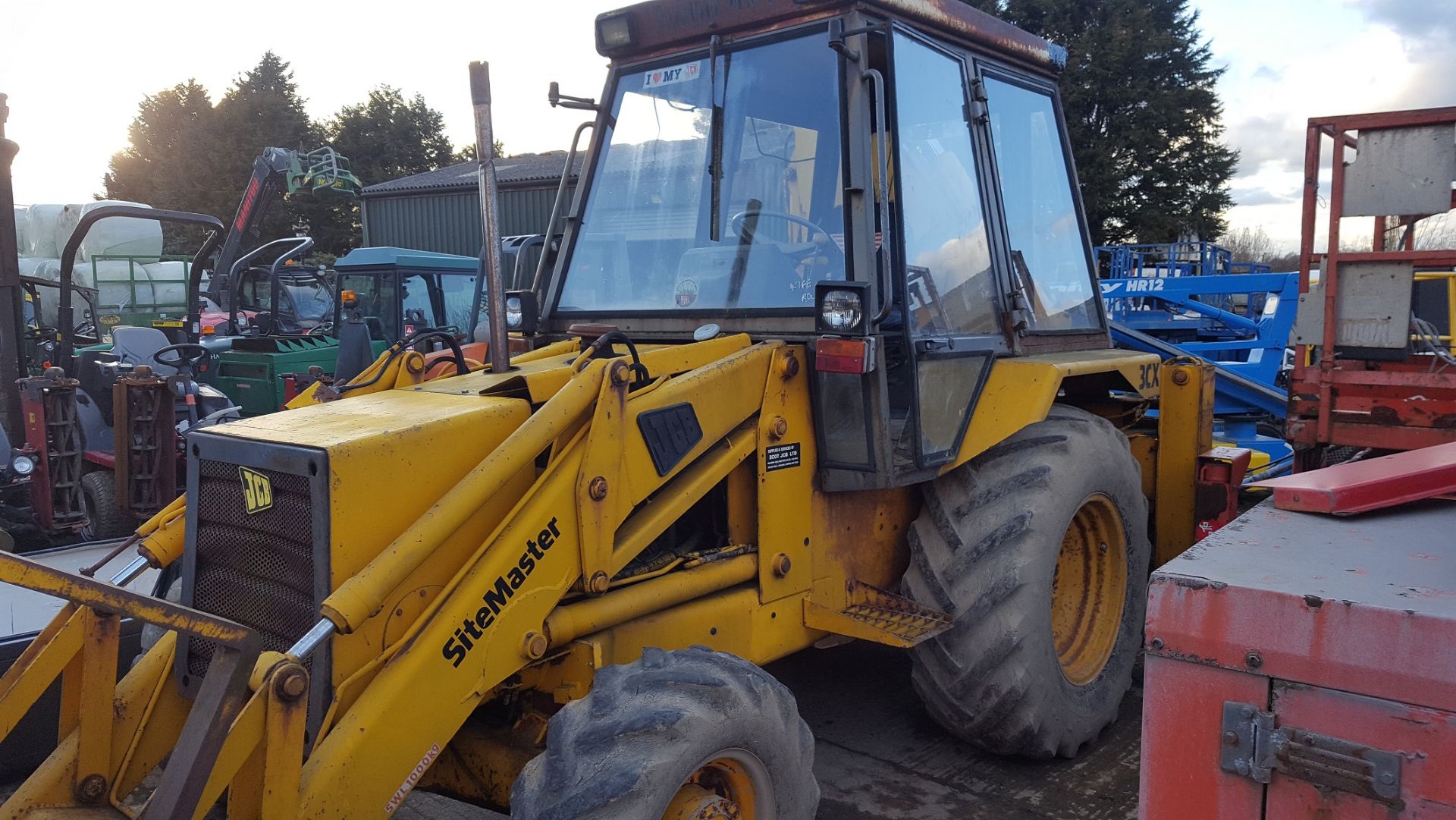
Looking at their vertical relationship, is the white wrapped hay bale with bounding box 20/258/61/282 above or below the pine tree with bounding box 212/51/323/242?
below

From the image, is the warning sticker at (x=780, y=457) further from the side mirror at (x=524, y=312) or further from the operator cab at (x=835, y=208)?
the side mirror at (x=524, y=312)

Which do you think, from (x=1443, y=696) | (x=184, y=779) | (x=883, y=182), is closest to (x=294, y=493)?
(x=184, y=779)

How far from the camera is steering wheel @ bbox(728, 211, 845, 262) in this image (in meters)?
3.41

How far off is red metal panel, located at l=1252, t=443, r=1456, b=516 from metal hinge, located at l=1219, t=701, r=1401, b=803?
0.65m

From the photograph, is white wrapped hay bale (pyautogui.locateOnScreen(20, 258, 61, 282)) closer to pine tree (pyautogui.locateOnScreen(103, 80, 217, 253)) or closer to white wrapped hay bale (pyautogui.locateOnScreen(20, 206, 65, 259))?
white wrapped hay bale (pyautogui.locateOnScreen(20, 206, 65, 259))

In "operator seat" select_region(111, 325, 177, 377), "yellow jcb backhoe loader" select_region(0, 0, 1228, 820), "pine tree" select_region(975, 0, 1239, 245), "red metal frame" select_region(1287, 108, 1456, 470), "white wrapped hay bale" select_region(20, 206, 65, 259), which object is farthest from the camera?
"pine tree" select_region(975, 0, 1239, 245)

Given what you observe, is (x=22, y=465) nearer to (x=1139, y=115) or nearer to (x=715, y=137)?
(x=715, y=137)

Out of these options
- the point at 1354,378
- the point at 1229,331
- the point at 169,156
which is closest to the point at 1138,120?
the point at 1229,331

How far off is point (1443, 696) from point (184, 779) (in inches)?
85.1

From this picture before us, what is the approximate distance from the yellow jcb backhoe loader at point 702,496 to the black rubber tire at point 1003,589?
14 millimetres

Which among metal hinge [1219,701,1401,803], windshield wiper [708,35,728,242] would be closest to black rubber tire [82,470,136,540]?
windshield wiper [708,35,728,242]

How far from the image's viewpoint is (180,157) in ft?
124

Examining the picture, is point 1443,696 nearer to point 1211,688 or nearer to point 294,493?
point 1211,688

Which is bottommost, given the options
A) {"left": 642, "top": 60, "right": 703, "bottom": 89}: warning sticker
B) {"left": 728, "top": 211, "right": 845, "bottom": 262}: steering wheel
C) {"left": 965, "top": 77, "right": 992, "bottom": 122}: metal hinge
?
{"left": 728, "top": 211, "right": 845, "bottom": 262}: steering wheel
